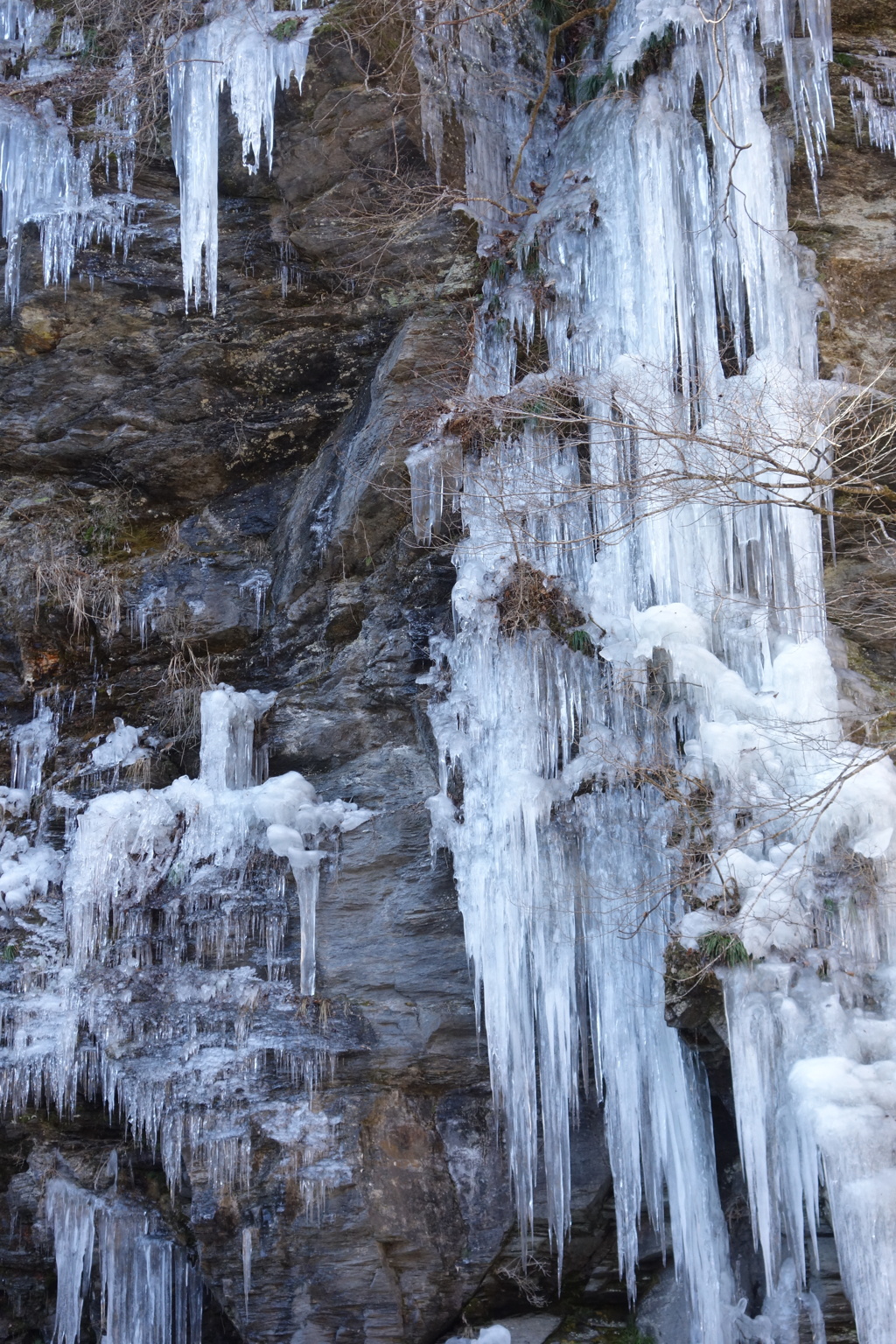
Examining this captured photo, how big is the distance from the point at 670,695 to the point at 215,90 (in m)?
4.93

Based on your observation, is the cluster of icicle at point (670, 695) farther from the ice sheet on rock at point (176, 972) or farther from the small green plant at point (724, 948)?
the ice sheet on rock at point (176, 972)

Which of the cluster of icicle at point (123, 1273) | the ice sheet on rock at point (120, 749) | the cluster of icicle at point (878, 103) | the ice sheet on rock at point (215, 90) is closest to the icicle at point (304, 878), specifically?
the ice sheet on rock at point (120, 749)

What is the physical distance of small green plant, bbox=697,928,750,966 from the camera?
201 inches

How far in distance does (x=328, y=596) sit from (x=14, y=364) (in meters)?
2.78

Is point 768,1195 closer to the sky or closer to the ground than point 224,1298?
closer to the sky

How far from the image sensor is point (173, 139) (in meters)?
7.79

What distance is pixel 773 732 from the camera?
577 cm

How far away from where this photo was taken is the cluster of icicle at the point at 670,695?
5.07 metres

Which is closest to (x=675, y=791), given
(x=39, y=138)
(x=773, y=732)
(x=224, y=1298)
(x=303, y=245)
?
(x=773, y=732)

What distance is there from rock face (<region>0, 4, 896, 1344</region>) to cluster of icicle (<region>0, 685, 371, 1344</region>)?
0.15 metres

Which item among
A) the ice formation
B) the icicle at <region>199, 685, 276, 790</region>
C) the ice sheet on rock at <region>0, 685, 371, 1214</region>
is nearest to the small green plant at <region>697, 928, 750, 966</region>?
the ice sheet on rock at <region>0, 685, 371, 1214</region>

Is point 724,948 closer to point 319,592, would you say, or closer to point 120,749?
point 319,592

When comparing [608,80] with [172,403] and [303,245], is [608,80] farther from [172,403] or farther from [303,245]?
[172,403]

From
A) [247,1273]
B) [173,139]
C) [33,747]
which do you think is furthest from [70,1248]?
[173,139]
